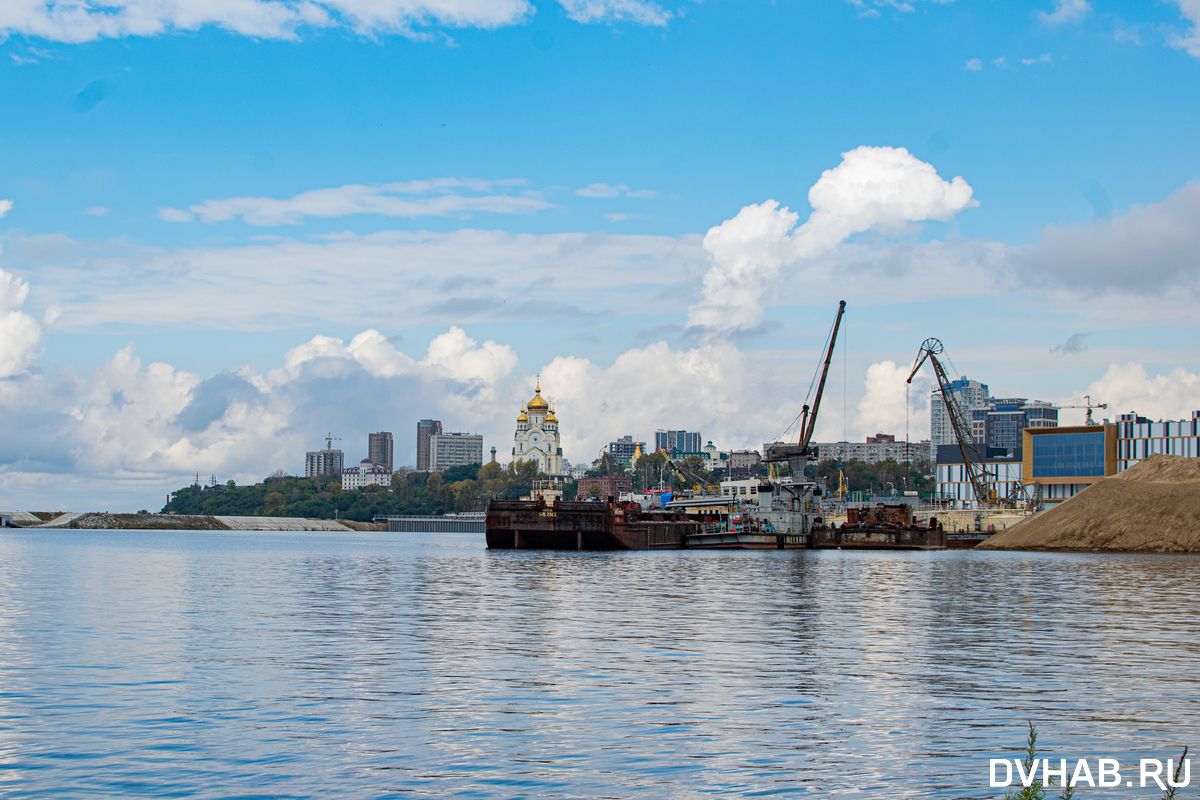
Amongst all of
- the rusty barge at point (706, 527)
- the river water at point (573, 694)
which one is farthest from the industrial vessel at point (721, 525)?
the river water at point (573, 694)

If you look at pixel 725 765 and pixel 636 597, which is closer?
pixel 725 765

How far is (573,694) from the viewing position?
1057 inches

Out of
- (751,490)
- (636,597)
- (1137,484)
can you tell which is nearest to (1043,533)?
(1137,484)

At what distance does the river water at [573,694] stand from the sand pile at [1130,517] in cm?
9247

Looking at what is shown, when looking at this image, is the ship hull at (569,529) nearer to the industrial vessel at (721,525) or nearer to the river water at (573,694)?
the industrial vessel at (721,525)

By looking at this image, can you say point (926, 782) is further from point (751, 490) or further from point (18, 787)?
point (751, 490)

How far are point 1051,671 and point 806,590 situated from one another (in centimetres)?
3735

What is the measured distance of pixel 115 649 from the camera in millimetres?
35438

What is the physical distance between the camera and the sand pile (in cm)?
13950

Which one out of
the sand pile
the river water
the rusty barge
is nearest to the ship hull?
the rusty barge

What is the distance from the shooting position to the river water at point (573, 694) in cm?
1900

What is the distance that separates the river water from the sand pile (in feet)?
303

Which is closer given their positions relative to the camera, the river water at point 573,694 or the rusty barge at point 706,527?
the river water at point 573,694

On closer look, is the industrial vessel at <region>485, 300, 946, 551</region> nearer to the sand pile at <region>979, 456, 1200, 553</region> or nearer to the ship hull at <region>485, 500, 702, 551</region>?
the ship hull at <region>485, 500, 702, 551</region>
